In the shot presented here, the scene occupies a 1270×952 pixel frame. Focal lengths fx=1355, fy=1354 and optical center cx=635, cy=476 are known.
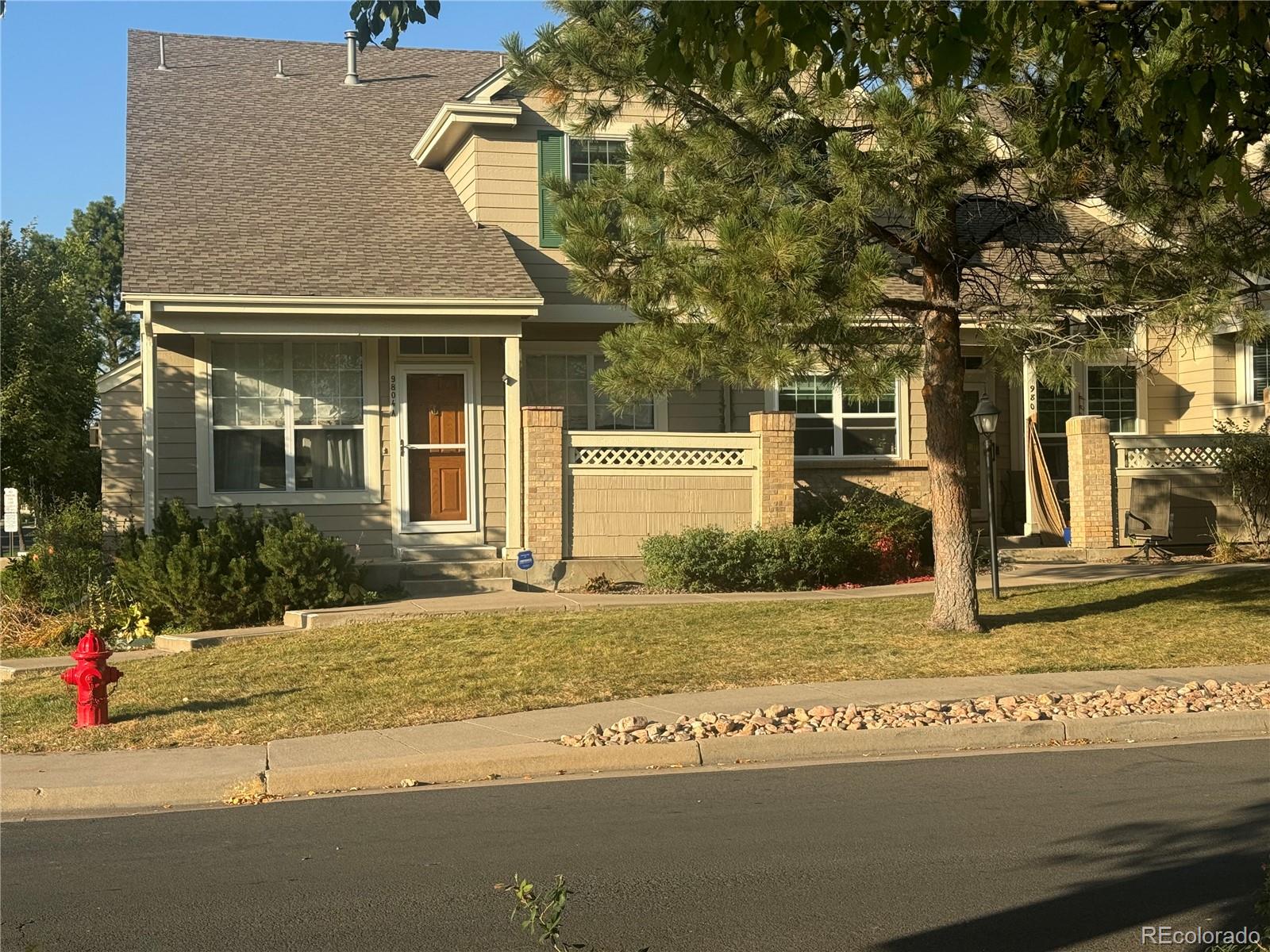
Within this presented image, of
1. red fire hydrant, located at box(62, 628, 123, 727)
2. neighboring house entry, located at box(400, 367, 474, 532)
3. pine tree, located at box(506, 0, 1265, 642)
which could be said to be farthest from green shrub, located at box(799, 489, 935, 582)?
red fire hydrant, located at box(62, 628, 123, 727)

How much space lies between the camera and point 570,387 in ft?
62.0

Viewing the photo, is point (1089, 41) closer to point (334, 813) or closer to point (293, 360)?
point (334, 813)

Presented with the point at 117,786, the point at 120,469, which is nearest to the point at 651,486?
the point at 120,469

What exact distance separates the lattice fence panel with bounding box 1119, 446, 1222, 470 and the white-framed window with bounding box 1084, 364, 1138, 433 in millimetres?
2407

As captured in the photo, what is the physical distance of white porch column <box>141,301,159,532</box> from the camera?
15.6m

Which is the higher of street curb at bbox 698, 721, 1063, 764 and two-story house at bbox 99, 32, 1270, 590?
two-story house at bbox 99, 32, 1270, 590

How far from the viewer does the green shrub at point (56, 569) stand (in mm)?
15250

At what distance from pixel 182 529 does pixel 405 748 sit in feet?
23.5

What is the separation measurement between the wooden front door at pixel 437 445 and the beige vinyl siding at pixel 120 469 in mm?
3353

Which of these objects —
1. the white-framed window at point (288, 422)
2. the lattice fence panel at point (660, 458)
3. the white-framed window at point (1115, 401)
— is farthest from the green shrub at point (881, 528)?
the white-framed window at point (288, 422)

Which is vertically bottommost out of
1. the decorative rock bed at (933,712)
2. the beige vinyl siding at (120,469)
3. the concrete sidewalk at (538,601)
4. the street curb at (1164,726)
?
the street curb at (1164,726)

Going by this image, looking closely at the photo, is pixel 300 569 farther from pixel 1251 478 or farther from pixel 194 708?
pixel 1251 478

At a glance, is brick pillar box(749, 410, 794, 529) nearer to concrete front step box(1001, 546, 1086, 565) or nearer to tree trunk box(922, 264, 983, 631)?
concrete front step box(1001, 546, 1086, 565)

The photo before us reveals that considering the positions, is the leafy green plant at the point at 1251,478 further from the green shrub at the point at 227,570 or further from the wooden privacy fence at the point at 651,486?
the green shrub at the point at 227,570
